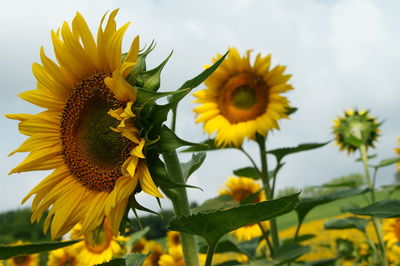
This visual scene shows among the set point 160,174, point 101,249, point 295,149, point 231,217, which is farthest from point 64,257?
point 231,217

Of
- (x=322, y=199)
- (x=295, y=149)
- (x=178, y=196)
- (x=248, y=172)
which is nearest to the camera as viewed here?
(x=178, y=196)

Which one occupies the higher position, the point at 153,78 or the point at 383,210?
the point at 153,78

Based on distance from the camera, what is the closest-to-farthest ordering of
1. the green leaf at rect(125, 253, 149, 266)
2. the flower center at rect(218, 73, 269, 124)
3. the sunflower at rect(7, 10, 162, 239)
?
the sunflower at rect(7, 10, 162, 239), the green leaf at rect(125, 253, 149, 266), the flower center at rect(218, 73, 269, 124)

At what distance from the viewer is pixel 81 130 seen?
2.06 meters

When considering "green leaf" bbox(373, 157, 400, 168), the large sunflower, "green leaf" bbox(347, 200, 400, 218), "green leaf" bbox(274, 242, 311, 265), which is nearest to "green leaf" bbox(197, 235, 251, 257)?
"green leaf" bbox(274, 242, 311, 265)

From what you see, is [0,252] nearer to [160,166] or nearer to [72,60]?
[160,166]

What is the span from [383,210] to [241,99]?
2.37 m

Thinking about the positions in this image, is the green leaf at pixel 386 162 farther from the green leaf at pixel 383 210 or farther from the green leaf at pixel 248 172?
the green leaf at pixel 383 210

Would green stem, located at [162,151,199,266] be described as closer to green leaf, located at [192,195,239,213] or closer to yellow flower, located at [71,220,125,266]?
green leaf, located at [192,195,239,213]

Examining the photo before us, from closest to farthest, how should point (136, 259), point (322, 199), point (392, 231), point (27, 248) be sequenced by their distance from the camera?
point (27, 248), point (136, 259), point (322, 199), point (392, 231)

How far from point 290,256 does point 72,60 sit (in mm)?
1644

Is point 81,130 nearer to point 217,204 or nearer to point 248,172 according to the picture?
point 217,204

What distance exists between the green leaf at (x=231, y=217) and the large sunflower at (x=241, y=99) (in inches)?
91.5

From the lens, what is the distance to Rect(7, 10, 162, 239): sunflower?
1714 millimetres
